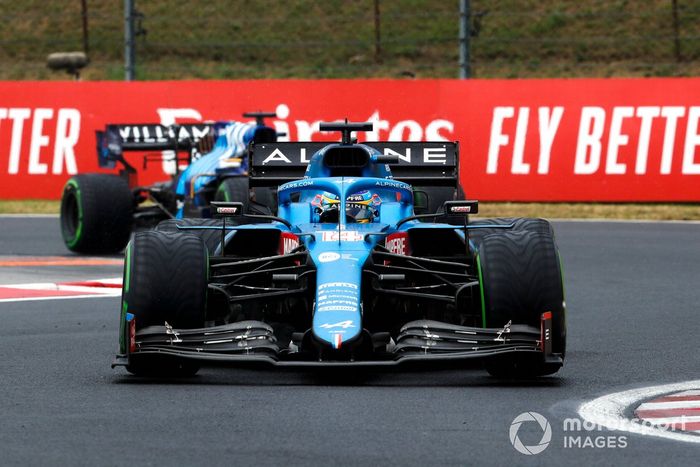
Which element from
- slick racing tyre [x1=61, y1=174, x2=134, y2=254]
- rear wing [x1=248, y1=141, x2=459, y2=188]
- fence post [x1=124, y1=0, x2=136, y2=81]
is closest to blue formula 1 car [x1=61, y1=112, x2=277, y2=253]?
slick racing tyre [x1=61, y1=174, x2=134, y2=254]

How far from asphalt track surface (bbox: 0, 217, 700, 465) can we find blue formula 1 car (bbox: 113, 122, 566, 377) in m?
0.19

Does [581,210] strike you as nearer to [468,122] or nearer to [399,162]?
[468,122]

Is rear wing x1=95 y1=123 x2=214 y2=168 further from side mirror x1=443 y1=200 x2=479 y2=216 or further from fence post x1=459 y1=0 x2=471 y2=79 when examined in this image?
side mirror x1=443 y1=200 x2=479 y2=216

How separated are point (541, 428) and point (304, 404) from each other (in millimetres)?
1318

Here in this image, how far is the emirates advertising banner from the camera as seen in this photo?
22.3 meters

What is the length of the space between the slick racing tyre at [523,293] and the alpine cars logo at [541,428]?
3.84 feet

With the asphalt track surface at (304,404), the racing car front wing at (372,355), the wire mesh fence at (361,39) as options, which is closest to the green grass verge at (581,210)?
the asphalt track surface at (304,404)

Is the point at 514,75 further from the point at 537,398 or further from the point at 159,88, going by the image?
the point at 537,398

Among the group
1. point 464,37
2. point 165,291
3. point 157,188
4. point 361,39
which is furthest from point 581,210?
point 361,39

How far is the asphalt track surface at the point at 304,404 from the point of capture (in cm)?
671

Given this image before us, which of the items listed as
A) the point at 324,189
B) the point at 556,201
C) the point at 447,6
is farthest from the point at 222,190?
the point at 447,6

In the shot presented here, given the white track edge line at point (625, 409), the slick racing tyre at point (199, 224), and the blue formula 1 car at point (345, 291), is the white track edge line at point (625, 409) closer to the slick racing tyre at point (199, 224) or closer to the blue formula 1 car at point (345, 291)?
the blue formula 1 car at point (345, 291)

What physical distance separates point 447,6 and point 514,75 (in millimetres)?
4934

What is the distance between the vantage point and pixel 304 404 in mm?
8031
